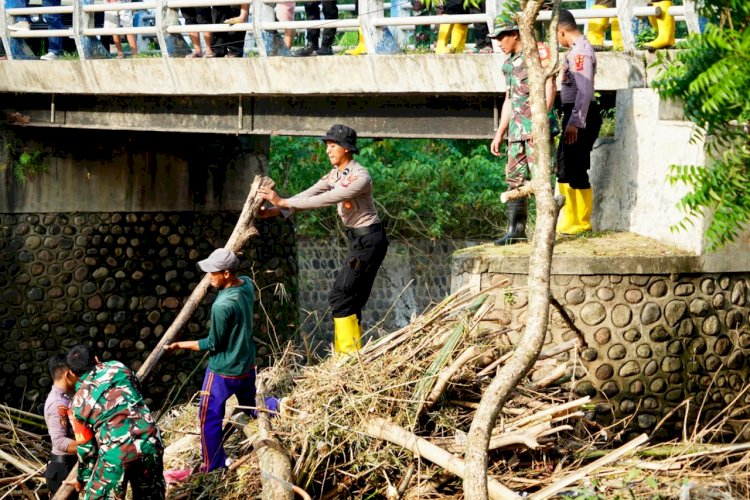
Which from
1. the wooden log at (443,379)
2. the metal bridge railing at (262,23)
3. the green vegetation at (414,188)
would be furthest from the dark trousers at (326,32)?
the green vegetation at (414,188)

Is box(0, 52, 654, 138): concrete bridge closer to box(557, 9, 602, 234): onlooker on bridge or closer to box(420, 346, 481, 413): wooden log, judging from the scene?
box(557, 9, 602, 234): onlooker on bridge

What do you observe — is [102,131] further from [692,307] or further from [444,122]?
[692,307]

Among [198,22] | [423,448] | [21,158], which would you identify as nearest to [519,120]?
[423,448]

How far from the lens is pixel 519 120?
1023 cm

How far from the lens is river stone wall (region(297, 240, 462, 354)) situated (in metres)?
24.0

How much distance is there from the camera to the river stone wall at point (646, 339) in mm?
9180

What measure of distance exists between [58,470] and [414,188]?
16.2 metres

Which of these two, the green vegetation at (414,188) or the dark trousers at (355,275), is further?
the green vegetation at (414,188)

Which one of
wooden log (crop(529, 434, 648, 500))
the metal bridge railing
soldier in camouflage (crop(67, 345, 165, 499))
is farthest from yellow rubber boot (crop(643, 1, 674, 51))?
soldier in camouflage (crop(67, 345, 165, 499))

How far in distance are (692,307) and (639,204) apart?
145 cm

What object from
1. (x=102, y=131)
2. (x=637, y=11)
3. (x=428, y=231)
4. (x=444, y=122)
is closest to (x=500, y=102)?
(x=444, y=122)

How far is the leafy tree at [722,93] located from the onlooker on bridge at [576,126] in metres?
2.93

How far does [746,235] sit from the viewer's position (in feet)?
30.2

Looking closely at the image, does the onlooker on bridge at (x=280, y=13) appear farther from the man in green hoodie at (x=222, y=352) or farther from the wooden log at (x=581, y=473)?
the wooden log at (x=581, y=473)
